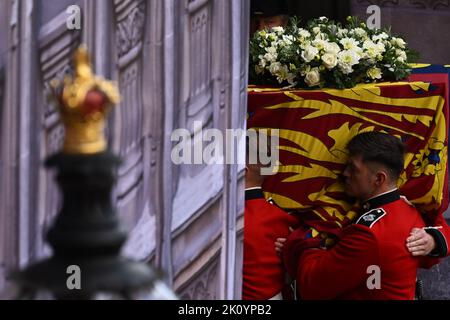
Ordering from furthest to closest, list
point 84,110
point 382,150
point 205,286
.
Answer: point 382,150 < point 205,286 < point 84,110

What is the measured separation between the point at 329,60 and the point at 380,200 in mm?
651

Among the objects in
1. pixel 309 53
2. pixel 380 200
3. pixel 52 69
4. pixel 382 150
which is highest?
pixel 309 53

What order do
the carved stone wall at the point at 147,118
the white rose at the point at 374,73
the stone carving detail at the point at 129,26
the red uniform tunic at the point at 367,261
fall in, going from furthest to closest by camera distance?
the white rose at the point at 374,73, the red uniform tunic at the point at 367,261, the stone carving detail at the point at 129,26, the carved stone wall at the point at 147,118

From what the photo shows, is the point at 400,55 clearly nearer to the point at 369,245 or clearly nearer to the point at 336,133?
the point at 336,133

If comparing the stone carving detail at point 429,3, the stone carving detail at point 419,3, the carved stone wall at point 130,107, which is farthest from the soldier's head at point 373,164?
the stone carving detail at point 429,3

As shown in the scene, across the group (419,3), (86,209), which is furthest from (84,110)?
(419,3)

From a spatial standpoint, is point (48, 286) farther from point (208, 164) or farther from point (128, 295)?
point (208, 164)

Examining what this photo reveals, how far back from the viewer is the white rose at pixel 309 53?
4324 millimetres

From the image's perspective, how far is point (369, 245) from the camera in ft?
13.5

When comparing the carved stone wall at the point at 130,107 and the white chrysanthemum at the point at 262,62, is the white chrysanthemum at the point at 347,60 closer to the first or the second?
the white chrysanthemum at the point at 262,62

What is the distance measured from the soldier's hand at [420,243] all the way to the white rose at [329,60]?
0.80 meters

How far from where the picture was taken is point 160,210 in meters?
3.29

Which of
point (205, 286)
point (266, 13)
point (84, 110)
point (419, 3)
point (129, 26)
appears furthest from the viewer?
point (419, 3)
